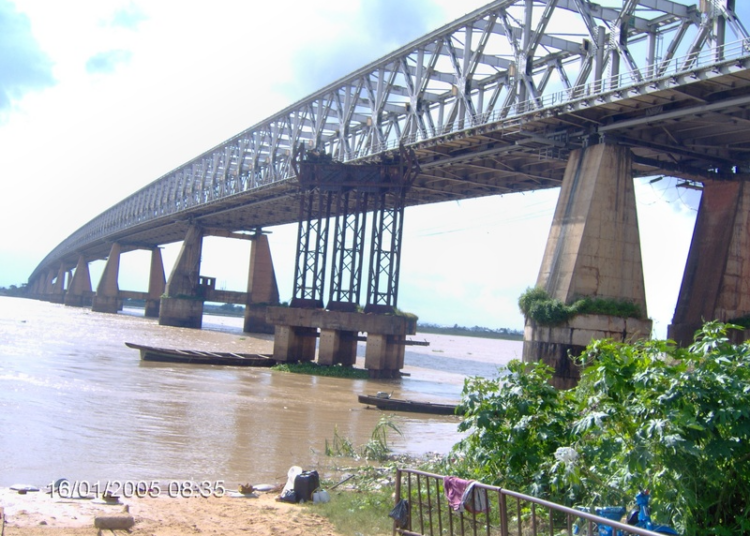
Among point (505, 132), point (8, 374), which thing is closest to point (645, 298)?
point (505, 132)

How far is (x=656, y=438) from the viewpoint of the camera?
7.94 metres

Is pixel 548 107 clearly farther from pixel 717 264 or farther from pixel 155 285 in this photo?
pixel 155 285

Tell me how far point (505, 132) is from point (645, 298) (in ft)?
33.7

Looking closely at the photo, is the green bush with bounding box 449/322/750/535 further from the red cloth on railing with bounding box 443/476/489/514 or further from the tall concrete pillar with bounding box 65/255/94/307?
the tall concrete pillar with bounding box 65/255/94/307

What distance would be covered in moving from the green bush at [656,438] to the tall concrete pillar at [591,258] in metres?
20.4

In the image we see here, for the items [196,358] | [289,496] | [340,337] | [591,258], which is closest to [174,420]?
[289,496]

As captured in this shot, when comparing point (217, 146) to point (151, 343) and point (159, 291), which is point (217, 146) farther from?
point (159, 291)

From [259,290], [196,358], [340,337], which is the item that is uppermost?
[259,290]

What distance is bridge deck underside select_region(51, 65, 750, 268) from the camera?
27844 millimetres

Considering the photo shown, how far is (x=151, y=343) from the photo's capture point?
6366 centimetres

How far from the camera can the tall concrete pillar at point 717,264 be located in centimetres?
3416

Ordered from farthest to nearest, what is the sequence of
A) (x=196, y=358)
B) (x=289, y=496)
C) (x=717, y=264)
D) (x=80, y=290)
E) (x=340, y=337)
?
(x=80, y=290)
(x=340, y=337)
(x=196, y=358)
(x=717, y=264)
(x=289, y=496)

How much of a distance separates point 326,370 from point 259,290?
164ft

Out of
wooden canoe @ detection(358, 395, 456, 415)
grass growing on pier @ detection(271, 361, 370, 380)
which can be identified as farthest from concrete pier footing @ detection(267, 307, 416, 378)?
wooden canoe @ detection(358, 395, 456, 415)
